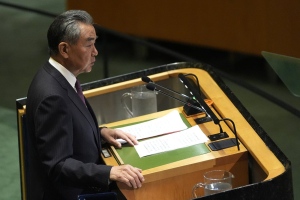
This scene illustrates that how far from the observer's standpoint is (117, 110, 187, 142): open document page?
361 cm

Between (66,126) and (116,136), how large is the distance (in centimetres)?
40

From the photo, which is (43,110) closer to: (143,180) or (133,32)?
(143,180)

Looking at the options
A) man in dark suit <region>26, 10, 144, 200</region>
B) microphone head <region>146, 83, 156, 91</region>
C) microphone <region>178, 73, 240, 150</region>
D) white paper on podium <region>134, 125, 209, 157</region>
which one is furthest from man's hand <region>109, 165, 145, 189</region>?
microphone head <region>146, 83, 156, 91</region>

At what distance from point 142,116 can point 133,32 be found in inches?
123

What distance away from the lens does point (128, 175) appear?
315cm

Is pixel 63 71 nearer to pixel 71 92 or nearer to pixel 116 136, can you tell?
pixel 71 92

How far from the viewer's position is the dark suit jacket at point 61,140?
3.19m

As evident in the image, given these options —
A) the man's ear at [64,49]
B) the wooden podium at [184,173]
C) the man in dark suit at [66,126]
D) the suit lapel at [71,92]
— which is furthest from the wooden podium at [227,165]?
the man's ear at [64,49]

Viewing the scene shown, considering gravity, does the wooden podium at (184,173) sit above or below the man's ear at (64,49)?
below

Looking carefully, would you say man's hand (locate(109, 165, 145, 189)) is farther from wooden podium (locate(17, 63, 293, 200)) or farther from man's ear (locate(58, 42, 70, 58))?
man's ear (locate(58, 42, 70, 58))

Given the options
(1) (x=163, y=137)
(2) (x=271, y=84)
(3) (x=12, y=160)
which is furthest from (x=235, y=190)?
(2) (x=271, y=84)

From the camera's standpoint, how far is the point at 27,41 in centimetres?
757

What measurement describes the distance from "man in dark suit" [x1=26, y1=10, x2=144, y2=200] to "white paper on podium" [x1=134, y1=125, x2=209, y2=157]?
7.6 inches

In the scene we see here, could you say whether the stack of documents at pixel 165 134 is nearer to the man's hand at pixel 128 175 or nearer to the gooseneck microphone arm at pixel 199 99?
the gooseneck microphone arm at pixel 199 99
